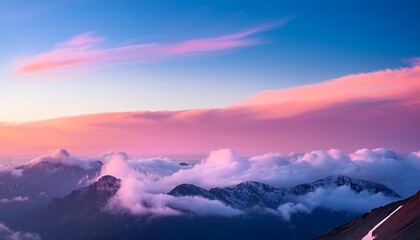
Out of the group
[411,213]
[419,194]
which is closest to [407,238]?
[411,213]

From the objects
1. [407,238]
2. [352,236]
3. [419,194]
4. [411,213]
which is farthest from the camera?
[352,236]

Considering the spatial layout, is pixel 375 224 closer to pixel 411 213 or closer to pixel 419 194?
pixel 419 194

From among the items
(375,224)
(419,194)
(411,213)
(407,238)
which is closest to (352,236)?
(375,224)

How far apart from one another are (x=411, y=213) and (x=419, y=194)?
103ft

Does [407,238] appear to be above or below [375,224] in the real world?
above

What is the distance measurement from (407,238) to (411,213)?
1482 inches

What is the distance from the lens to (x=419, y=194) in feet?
611

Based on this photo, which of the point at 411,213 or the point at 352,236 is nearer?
the point at 411,213

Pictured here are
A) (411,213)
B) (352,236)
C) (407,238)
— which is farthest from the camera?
(352,236)

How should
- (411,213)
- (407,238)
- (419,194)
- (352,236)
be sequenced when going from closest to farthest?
(407,238) → (411,213) → (419,194) → (352,236)

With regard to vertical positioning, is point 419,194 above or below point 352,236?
above

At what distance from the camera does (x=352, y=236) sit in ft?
652

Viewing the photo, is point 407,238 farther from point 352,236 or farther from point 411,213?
point 352,236

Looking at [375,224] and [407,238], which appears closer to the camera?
[407,238]
